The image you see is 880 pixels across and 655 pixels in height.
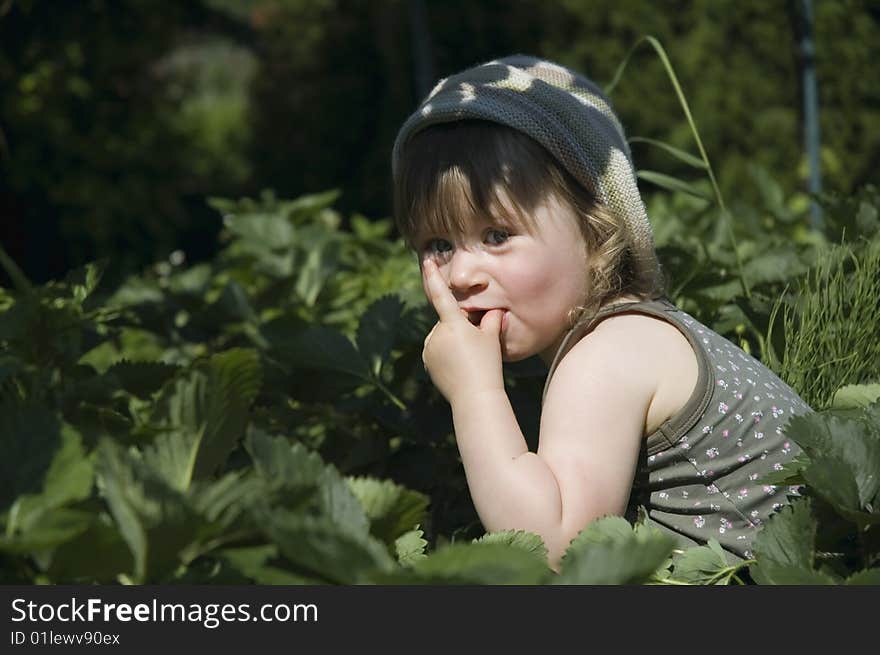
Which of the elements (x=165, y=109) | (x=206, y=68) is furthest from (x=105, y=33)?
(x=206, y=68)

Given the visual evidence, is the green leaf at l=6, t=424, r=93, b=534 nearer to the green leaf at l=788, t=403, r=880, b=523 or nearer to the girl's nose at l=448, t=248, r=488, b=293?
the green leaf at l=788, t=403, r=880, b=523

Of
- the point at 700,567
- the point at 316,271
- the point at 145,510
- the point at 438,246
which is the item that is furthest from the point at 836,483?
the point at 316,271

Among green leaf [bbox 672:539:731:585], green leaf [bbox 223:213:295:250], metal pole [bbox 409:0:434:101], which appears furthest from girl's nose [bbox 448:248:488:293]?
metal pole [bbox 409:0:434:101]

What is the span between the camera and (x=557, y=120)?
1.67m

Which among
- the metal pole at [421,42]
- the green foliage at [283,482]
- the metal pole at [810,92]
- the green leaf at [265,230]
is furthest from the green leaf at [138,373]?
the metal pole at [421,42]

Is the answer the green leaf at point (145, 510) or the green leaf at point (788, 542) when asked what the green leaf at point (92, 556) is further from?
the green leaf at point (788, 542)

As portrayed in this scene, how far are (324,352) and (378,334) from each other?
94mm

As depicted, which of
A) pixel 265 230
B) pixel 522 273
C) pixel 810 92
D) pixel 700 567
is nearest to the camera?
pixel 700 567

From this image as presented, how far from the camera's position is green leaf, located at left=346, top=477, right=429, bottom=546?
94 centimetres

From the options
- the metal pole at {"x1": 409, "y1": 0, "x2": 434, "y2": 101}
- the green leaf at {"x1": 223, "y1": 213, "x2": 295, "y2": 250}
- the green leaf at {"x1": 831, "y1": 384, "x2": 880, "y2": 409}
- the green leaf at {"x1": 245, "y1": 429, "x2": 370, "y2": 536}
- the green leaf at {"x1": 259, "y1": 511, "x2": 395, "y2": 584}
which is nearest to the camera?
the green leaf at {"x1": 259, "y1": 511, "x2": 395, "y2": 584}

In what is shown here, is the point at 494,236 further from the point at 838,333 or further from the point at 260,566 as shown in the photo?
the point at 260,566

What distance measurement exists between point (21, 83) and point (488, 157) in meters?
3.01

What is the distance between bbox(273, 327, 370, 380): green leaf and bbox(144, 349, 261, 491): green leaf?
730 mm

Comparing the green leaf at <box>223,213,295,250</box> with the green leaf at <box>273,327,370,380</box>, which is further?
the green leaf at <box>223,213,295,250</box>
